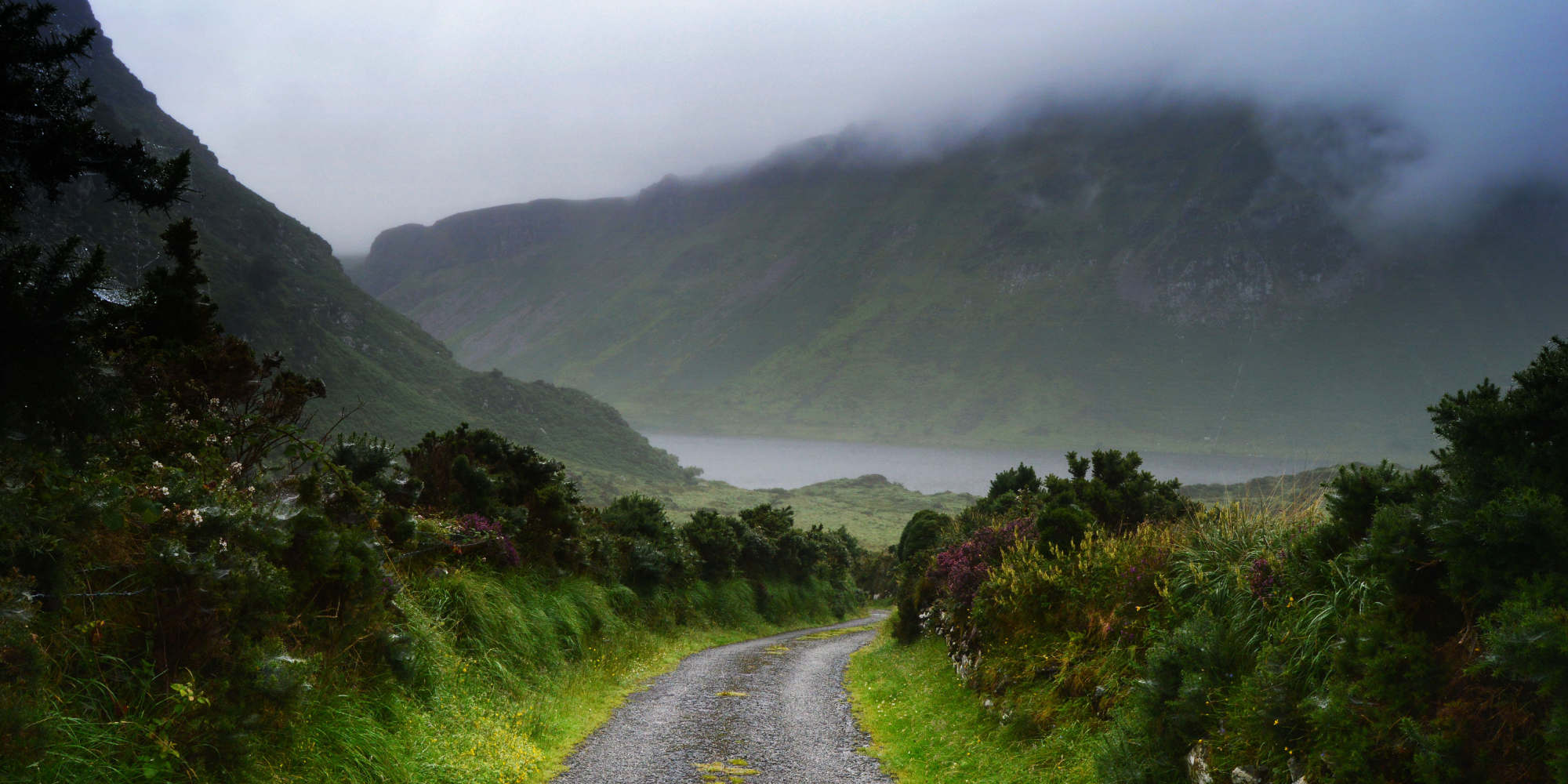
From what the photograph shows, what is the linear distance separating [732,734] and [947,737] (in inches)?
116

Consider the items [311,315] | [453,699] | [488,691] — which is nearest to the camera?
[453,699]

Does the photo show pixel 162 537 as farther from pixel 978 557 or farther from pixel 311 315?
pixel 311 315

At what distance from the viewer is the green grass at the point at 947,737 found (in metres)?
9.09

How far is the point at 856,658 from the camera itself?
20953mm

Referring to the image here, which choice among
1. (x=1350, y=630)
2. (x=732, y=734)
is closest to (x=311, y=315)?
(x=732, y=734)

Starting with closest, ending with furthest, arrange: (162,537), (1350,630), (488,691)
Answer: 1. (1350,630)
2. (162,537)
3. (488,691)

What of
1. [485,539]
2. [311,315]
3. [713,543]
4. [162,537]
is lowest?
[713,543]

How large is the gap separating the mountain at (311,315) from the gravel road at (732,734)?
161ft

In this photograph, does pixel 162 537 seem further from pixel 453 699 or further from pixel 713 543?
pixel 713 543

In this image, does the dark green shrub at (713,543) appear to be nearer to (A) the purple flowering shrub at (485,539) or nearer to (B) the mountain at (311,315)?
(A) the purple flowering shrub at (485,539)

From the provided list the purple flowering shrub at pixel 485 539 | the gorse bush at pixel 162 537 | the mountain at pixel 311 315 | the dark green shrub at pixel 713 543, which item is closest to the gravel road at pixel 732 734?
the gorse bush at pixel 162 537

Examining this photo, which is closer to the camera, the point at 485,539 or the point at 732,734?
the point at 732,734

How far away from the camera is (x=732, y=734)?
11.5m

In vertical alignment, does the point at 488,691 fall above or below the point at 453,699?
below
